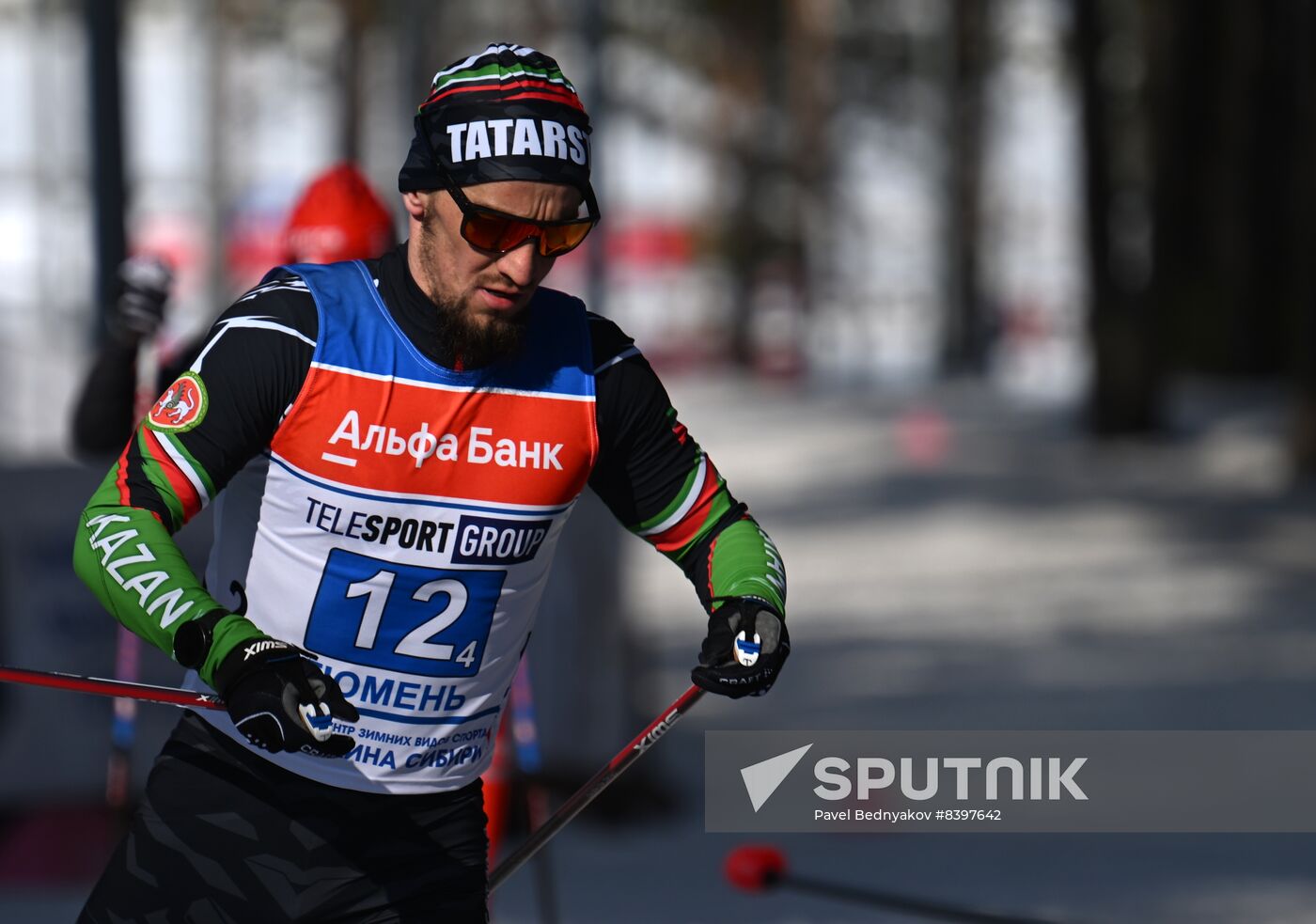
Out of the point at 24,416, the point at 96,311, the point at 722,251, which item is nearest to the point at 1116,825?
the point at 96,311

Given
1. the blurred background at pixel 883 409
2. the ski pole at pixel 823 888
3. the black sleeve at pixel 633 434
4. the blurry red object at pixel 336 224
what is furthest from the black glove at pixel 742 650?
the blurry red object at pixel 336 224

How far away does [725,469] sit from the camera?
2088 cm

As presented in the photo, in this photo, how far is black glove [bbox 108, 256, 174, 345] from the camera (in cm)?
575

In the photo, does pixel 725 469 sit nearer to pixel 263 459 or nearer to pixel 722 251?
pixel 263 459

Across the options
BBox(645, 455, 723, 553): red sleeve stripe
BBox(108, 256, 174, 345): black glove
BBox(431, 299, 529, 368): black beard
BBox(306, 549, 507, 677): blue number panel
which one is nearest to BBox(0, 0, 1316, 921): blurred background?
BBox(108, 256, 174, 345): black glove

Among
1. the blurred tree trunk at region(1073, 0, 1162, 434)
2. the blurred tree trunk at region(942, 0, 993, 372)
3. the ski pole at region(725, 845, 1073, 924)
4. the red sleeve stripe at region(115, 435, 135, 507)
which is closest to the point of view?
the red sleeve stripe at region(115, 435, 135, 507)

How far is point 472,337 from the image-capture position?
3051mm

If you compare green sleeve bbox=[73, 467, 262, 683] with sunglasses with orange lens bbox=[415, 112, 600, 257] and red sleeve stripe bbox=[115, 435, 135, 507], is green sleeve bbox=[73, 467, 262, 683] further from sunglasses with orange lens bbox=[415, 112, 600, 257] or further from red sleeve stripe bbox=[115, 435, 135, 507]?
sunglasses with orange lens bbox=[415, 112, 600, 257]

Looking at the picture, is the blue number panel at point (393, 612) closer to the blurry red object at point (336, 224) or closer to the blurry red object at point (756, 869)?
the blurry red object at point (756, 869)

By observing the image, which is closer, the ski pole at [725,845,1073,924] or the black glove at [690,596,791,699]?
the black glove at [690,596,791,699]

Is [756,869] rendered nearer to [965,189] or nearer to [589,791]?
[589,791]

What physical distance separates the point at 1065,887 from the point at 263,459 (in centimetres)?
476

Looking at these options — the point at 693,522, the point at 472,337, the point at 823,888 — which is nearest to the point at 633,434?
the point at 693,522

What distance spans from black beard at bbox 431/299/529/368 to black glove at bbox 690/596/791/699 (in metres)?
0.57
